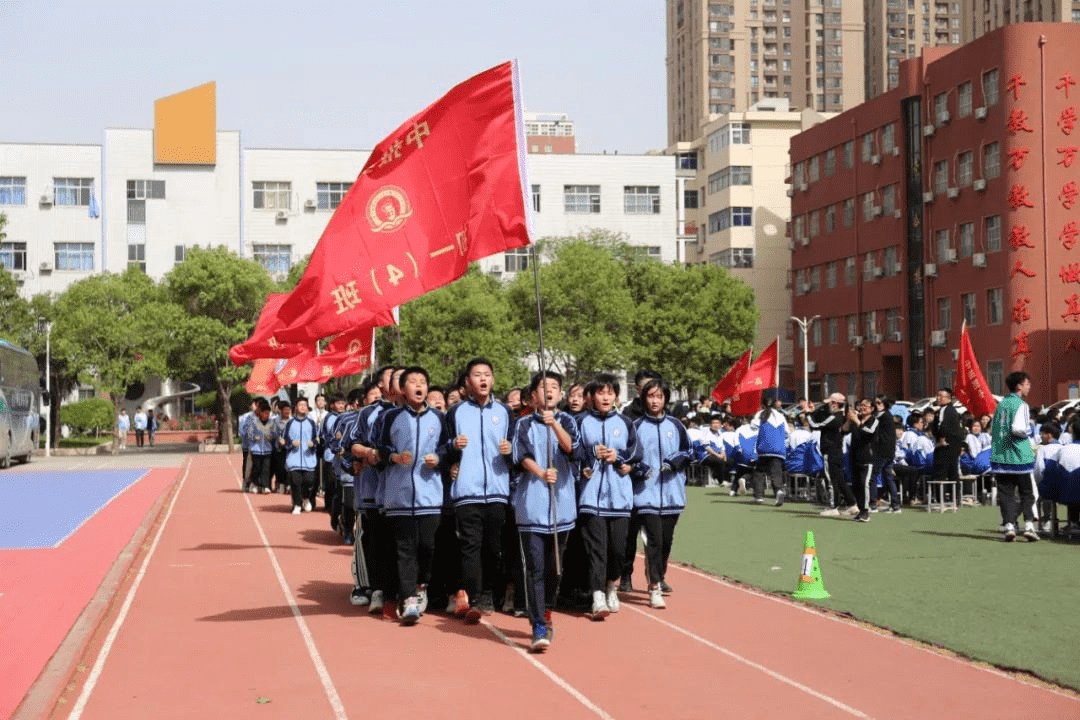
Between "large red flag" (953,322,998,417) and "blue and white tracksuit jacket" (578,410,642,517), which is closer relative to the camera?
"blue and white tracksuit jacket" (578,410,642,517)

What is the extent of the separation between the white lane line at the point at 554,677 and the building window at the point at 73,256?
6388 cm

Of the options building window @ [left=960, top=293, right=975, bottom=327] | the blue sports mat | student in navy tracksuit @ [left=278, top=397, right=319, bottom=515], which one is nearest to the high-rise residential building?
building window @ [left=960, top=293, right=975, bottom=327]

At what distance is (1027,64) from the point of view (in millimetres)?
50594

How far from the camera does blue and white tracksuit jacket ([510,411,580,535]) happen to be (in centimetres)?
981

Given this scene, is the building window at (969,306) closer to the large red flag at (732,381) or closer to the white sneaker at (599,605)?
the large red flag at (732,381)

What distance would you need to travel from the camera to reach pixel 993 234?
174 feet

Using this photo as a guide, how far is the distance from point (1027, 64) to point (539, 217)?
2768 centimetres

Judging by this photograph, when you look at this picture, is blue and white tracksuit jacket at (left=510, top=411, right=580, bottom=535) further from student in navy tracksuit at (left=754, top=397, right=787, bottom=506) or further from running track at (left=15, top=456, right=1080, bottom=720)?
student in navy tracksuit at (left=754, top=397, right=787, bottom=506)

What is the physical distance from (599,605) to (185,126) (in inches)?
2502

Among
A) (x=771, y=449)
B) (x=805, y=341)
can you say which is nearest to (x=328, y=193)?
(x=805, y=341)

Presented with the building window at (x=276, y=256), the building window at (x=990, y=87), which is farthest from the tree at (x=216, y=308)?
the building window at (x=990, y=87)

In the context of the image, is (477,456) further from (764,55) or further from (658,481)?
(764,55)

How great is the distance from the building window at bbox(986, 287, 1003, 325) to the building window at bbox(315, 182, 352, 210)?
33.5 m

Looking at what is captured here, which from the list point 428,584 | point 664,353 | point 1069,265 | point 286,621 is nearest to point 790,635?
point 428,584
